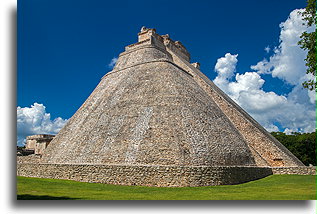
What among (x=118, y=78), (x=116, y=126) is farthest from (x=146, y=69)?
(x=116, y=126)

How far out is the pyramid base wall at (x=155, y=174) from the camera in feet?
38.6

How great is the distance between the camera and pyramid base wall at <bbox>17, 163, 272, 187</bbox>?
11.8 m

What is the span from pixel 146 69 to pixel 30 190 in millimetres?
12669

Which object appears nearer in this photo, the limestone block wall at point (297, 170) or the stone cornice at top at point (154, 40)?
the limestone block wall at point (297, 170)

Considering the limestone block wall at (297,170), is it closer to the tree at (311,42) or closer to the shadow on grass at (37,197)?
the tree at (311,42)

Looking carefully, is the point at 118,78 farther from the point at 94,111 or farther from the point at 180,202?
the point at 180,202

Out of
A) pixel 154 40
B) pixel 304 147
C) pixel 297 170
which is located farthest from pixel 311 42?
pixel 304 147

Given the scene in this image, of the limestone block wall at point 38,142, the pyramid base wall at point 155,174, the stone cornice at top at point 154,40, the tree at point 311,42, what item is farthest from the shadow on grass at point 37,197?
the stone cornice at top at point 154,40

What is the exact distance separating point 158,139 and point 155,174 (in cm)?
225

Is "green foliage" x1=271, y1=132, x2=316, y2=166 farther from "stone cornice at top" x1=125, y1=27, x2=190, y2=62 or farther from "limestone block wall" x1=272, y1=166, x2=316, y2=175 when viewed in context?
"stone cornice at top" x1=125, y1=27, x2=190, y2=62

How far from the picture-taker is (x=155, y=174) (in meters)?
12.1

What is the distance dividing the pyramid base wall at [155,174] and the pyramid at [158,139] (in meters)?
0.04

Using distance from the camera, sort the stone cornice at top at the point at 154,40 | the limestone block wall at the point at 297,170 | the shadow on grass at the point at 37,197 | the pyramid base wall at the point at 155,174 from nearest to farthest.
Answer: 1. the shadow on grass at the point at 37,197
2. the pyramid base wall at the point at 155,174
3. the limestone block wall at the point at 297,170
4. the stone cornice at top at the point at 154,40

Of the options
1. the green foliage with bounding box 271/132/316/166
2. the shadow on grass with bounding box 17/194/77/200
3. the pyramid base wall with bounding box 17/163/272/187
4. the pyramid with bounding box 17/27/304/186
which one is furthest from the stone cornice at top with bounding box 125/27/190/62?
the shadow on grass with bounding box 17/194/77/200
